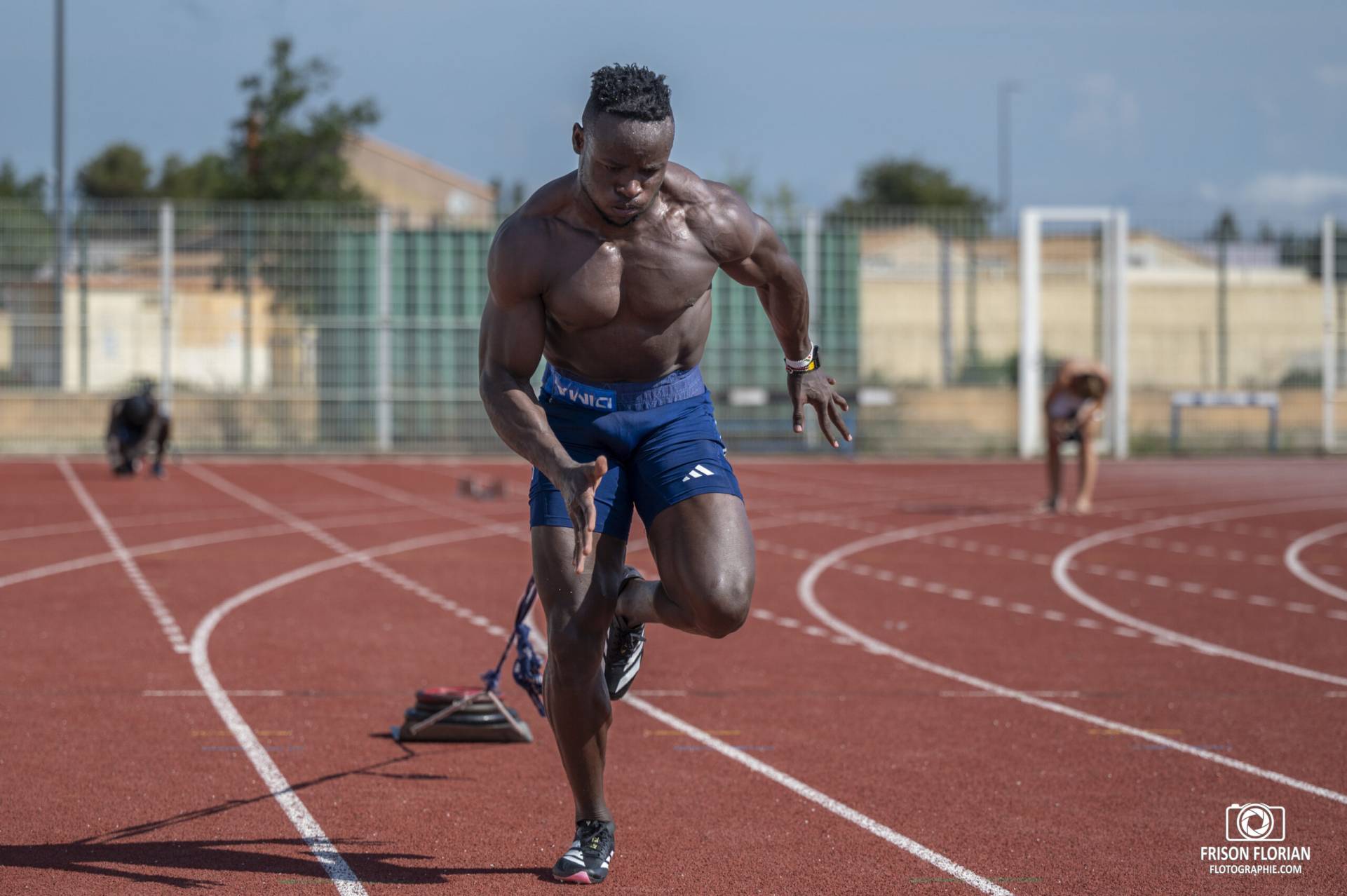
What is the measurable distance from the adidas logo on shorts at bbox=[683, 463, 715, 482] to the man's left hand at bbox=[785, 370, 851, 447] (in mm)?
663

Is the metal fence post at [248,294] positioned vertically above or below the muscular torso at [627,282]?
above

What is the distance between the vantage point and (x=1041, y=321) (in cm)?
2978

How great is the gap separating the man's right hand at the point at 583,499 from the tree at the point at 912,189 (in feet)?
243

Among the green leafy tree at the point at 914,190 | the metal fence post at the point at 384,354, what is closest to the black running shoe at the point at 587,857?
the metal fence post at the point at 384,354

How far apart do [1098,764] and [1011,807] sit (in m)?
0.87

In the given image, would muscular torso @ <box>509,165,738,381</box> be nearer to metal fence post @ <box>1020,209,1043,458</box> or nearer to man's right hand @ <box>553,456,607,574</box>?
man's right hand @ <box>553,456,607,574</box>

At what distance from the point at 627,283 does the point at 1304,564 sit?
1072 centimetres

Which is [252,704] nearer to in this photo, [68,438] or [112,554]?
[112,554]

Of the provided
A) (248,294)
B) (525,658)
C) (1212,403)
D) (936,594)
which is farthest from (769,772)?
(1212,403)

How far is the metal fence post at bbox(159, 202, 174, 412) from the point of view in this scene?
27.5 meters

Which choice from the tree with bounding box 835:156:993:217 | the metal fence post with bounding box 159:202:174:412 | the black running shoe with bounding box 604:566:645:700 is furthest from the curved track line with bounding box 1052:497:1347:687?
the tree with bounding box 835:156:993:217

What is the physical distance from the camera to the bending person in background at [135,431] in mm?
21797

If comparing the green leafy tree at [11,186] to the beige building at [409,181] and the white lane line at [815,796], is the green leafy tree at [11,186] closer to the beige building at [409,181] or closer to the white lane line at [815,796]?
the beige building at [409,181]

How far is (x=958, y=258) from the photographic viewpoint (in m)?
29.0
